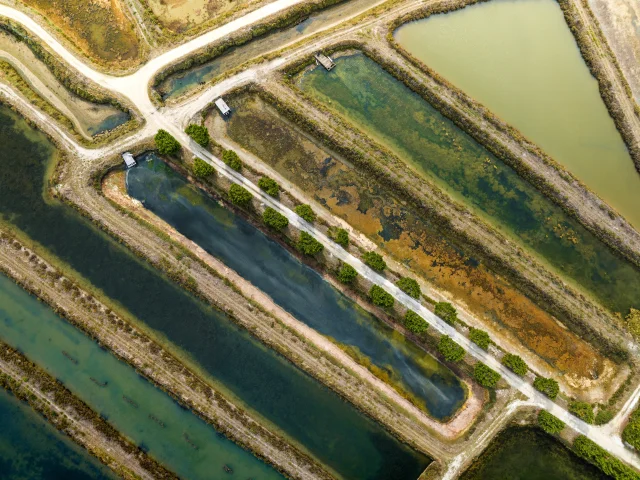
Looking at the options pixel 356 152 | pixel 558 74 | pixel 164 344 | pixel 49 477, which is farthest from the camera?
pixel 558 74

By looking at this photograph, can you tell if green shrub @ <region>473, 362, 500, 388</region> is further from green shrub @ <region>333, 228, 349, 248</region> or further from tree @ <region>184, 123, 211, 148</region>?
tree @ <region>184, 123, 211, 148</region>

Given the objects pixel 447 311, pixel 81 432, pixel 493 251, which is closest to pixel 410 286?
pixel 447 311

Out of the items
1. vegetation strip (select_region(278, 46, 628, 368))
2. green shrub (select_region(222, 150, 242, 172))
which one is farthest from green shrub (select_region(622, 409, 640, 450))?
green shrub (select_region(222, 150, 242, 172))

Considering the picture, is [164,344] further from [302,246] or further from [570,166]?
[570,166]

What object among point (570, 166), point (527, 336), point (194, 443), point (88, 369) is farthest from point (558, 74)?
point (88, 369)

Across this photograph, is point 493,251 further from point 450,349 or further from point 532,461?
point 532,461

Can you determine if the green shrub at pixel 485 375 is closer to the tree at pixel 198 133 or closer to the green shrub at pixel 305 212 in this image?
the green shrub at pixel 305 212

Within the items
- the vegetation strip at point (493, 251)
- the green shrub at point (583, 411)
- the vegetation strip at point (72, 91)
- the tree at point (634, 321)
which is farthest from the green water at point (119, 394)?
the tree at point (634, 321)
